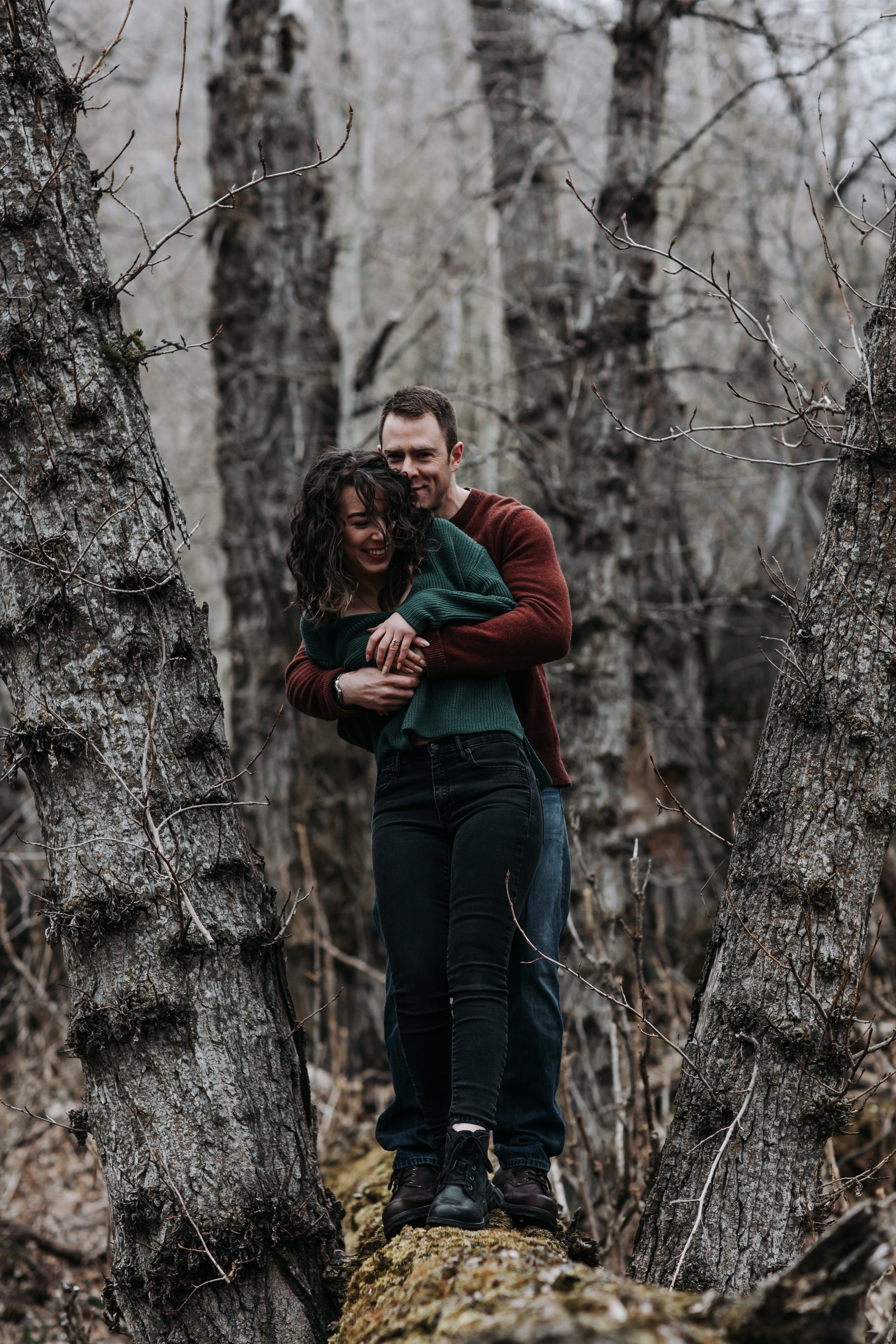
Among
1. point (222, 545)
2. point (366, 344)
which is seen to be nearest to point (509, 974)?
point (222, 545)

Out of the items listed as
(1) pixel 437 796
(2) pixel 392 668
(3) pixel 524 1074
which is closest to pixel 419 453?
(2) pixel 392 668

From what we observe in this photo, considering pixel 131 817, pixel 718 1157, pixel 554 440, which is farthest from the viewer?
pixel 554 440

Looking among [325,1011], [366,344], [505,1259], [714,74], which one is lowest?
[325,1011]

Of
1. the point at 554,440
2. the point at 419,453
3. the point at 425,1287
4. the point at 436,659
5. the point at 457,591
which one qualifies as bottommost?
the point at 425,1287

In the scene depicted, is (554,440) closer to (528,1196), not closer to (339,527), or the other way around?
(339,527)

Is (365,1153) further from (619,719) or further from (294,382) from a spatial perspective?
(294,382)

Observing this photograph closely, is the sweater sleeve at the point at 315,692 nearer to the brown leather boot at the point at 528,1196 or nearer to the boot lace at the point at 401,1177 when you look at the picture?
the boot lace at the point at 401,1177

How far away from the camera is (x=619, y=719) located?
564 cm

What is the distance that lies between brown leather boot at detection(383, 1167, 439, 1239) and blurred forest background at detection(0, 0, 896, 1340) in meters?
0.96

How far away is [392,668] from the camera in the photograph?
2.65 meters

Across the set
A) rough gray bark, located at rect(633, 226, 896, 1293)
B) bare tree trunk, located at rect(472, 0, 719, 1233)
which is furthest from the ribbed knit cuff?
bare tree trunk, located at rect(472, 0, 719, 1233)

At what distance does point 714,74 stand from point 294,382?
902 centimetres

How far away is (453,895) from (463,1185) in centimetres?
67

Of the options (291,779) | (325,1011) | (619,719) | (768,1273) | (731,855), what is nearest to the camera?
(768,1273)
